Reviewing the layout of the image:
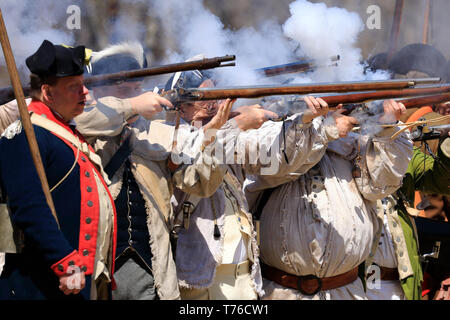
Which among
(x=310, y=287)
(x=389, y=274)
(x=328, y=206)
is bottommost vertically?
(x=389, y=274)

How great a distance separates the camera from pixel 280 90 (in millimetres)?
2850

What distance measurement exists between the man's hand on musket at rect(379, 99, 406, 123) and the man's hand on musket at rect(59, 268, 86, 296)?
6.72 ft

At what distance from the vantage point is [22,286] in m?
2.09

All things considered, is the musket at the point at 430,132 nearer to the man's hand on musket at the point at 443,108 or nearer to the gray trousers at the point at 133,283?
the man's hand on musket at the point at 443,108

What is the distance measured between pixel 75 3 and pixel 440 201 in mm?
3432

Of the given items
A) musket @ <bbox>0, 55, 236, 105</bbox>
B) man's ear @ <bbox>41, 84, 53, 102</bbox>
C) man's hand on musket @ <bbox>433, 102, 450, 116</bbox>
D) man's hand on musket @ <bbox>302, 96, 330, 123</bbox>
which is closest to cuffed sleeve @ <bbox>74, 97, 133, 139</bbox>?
musket @ <bbox>0, 55, 236, 105</bbox>

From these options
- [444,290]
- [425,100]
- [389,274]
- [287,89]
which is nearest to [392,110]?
[425,100]

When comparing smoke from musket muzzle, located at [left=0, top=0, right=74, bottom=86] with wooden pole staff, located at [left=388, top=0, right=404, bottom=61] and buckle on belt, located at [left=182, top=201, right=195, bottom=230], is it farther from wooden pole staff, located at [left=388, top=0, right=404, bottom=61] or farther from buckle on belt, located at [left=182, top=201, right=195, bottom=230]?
wooden pole staff, located at [left=388, top=0, right=404, bottom=61]

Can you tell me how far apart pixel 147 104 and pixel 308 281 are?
4.89 feet

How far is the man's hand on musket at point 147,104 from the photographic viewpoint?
8.42 feet

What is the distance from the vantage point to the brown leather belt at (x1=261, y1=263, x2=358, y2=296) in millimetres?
3334

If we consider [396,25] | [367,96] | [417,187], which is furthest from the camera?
[417,187]

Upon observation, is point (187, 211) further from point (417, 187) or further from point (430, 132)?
point (417, 187)

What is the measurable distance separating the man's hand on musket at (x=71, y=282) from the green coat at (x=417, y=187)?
248cm
